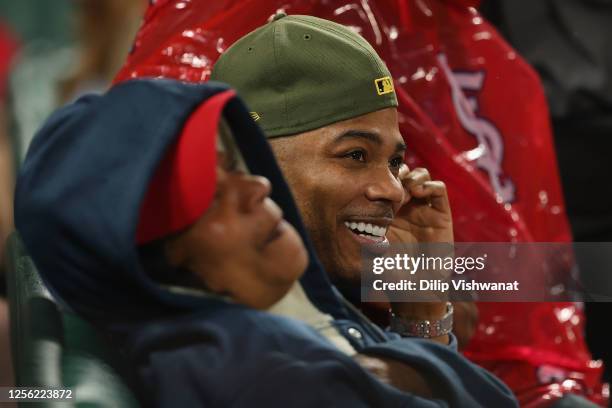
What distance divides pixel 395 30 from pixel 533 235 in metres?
0.27

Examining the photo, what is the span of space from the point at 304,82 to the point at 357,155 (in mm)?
69

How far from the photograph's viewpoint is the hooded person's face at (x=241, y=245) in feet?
2.16

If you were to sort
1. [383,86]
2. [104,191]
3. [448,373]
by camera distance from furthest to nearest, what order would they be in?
1. [383,86]
2. [448,373]
3. [104,191]

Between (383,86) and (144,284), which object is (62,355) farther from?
(383,86)

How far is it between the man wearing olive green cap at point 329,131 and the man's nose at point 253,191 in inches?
5.6

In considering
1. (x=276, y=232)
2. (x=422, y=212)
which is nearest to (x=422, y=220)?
(x=422, y=212)

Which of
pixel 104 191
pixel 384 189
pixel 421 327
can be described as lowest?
pixel 421 327

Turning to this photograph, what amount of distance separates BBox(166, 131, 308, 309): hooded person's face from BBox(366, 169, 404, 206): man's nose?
5.4 inches

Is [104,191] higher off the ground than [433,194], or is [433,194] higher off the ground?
[104,191]

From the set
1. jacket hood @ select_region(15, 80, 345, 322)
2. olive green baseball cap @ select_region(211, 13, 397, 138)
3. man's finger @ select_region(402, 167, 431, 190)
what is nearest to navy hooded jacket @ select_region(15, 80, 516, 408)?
jacket hood @ select_region(15, 80, 345, 322)

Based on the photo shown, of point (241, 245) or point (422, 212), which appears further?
point (422, 212)

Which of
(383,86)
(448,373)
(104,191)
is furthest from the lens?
(383,86)

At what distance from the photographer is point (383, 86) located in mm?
833

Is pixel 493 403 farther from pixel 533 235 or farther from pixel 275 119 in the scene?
pixel 533 235
